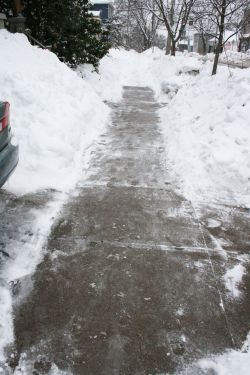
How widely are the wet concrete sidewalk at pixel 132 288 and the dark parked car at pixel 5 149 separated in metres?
0.92

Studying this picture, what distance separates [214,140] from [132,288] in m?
4.10

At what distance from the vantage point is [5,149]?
3955 mm

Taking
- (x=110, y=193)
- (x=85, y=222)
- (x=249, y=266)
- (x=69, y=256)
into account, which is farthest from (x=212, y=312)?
(x=110, y=193)

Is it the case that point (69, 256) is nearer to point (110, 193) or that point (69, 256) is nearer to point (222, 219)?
point (110, 193)

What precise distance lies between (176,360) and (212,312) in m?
0.66

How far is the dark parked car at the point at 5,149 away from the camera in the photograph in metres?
3.73

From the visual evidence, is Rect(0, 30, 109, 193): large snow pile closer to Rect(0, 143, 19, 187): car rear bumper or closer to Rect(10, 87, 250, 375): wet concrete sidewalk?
Rect(10, 87, 250, 375): wet concrete sidewalk

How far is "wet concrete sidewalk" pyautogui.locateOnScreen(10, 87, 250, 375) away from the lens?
8.64 ft

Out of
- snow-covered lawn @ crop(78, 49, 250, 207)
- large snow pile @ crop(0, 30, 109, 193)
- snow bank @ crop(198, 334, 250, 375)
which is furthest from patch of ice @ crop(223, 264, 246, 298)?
large snow pile @ crop(0, 30, 109, 193)

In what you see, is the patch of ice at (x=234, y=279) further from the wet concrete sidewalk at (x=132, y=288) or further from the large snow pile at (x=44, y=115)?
the large snow pile at (x=44, y=115)

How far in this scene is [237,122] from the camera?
679cm

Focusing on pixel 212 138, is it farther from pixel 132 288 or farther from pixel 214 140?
pixel 132 288

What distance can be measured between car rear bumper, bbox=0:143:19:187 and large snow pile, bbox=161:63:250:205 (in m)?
2.71

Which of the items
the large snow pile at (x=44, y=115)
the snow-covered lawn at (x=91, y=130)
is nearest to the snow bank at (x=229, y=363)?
the snow-covered lawn at (x=91, y=130)
